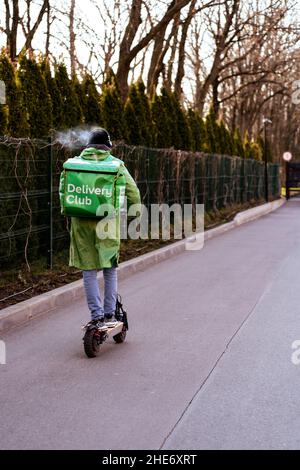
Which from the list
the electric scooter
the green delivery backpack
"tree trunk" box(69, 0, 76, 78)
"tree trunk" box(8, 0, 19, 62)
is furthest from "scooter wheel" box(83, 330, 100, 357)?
"tree trunk" box(69, 0, 76, 78)

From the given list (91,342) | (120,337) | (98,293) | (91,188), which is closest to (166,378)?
(91,342)

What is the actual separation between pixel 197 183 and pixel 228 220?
7.51ft

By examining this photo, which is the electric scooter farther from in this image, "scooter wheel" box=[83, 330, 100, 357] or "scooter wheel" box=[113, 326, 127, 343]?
"scooter wheel" box=[113, 326, 127, 343]

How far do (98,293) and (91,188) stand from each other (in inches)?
37.8

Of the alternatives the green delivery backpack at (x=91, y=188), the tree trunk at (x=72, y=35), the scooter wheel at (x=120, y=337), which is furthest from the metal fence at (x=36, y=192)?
the tree trunk at (x=72, y=35)

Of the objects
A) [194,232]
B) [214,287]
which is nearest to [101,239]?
[214,287]

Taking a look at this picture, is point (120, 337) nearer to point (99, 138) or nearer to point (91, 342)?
point (91, 342)

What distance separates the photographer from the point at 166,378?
20.9 ft

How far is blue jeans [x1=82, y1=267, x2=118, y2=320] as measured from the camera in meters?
7.29

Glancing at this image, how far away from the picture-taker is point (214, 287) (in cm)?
1178

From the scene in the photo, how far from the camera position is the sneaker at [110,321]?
7.38m

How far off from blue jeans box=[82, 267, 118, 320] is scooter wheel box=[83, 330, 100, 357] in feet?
0.60

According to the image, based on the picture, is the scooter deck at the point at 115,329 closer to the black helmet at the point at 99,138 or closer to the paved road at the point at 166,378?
the paved road at the point at 166,378

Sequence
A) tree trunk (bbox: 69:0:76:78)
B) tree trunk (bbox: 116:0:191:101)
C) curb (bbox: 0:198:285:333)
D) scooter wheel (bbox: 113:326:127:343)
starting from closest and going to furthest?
scooter wheel (bbox: 113:326:127:343)
curb (bbox: 0:198:285:333)
tree trunk (bbox: 116:0:191:101)
tree trunk (bbox: 69:0:76:78)
